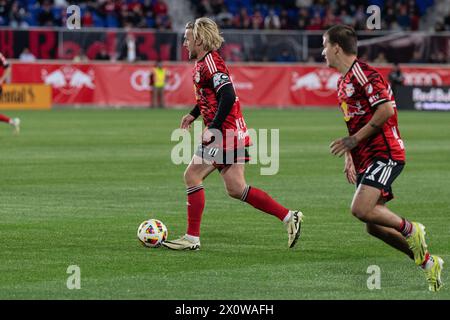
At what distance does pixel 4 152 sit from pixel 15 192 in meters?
6.96

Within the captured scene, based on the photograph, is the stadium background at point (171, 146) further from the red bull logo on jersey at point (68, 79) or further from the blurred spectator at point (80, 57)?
the blurred spectator at point (80, 57)

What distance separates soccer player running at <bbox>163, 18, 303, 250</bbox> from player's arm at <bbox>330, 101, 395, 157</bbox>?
220 cm

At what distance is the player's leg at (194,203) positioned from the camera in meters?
11.1

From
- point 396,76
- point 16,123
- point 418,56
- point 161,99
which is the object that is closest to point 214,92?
point 16,123

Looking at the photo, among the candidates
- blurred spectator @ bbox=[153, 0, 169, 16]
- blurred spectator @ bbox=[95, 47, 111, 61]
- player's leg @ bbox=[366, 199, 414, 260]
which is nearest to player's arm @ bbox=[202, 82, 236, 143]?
player's leg @ bbox=[366, 199, 414, 260]

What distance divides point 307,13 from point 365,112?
37784mm

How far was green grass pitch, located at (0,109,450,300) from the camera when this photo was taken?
352 inches

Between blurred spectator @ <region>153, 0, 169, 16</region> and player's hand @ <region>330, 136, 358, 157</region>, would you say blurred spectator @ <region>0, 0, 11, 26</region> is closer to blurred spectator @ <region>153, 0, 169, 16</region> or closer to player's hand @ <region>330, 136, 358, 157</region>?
blurred spectator @ <region>153, 0, 169, 16</region>

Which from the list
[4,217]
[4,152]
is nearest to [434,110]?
[4,152]

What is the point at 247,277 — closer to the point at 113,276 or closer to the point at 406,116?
the point at 113,276

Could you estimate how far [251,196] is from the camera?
11.3 m

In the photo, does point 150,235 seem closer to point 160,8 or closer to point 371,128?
point 371,128

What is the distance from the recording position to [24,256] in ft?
34.1

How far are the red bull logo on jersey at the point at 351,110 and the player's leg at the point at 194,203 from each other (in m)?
2.23
